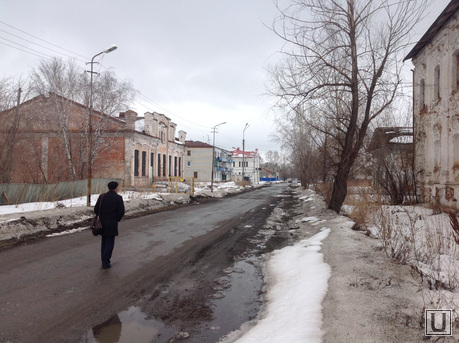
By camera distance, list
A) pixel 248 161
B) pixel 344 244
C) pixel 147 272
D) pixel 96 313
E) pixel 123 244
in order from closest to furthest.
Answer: pixel 96 313 < pixel 147 272 < pixel 344 244 < pixel 123 244 < pixel 248 161

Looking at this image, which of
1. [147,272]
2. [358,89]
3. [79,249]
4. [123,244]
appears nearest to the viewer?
[147,272]

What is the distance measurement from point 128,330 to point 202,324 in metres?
0.92

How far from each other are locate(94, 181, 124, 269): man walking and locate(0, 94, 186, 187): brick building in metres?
15.6

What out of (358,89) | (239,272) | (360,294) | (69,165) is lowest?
(239,272)

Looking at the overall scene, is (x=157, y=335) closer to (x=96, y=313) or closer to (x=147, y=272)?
(x=96, y=313)

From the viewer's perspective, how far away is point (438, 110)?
49.9 feet

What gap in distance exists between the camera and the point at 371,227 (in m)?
9.07

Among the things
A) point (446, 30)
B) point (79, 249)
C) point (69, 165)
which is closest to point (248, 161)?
point (69, 165)

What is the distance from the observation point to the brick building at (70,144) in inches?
802

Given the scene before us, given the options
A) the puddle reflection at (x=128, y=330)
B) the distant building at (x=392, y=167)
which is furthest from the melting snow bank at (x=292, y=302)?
the distant building at (x=392, y=167)

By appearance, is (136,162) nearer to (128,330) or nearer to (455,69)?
(455,69)

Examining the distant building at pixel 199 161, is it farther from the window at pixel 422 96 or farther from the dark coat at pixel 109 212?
the dark coat at pixel 109 212

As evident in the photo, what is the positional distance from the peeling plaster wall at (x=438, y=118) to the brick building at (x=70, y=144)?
22418 millimetres

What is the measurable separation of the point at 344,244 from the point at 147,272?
442 cm
